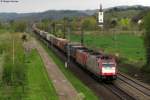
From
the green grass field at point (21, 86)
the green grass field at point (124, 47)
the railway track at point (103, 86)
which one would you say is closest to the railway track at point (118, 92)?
the railway track at point (103, 86)

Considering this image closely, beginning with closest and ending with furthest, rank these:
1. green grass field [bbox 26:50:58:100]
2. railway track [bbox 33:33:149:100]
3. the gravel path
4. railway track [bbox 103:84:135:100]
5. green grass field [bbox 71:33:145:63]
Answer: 1. green grass field [bbox 26:50:58:100]
2. the gravel path
3. railway track [bbox 103:84:135:100]
4. railway track [bbox 33:33:149:100]
5. green grass field [bbox 71:33:145:63]

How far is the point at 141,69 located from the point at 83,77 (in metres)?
8.87

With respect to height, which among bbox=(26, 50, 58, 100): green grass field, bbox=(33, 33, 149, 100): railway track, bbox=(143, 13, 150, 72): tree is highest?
bbox=(143, 13, 150, 72): tree

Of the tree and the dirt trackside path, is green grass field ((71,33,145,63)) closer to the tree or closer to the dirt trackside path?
the tree

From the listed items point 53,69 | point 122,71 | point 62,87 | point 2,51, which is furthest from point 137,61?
point 62,87

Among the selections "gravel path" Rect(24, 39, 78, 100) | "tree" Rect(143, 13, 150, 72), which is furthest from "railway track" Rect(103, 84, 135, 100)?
"tree" Rect(143, 13, 150, 72)

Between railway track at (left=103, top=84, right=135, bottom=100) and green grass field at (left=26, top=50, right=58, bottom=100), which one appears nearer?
green grass field at (left=26, top=50, right=58, bottom=100)

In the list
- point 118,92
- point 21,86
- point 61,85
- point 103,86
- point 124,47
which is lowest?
point 124,47

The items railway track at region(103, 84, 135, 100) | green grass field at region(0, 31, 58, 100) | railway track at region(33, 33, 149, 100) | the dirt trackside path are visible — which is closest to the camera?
green grass field at region(0, 31, 58, 100)

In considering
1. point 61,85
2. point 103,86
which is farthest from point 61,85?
point 103,86

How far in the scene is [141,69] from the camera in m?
63.9

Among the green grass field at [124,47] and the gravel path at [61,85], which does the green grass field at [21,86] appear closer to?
the gravel path at [61,85]

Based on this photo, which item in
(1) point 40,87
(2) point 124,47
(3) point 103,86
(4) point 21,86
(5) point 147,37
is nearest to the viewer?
(4) point 21,86

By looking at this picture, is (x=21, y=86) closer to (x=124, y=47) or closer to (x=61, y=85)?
(x=61, y=85)
